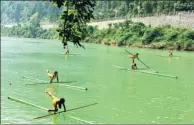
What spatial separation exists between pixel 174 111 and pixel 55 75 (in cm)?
756

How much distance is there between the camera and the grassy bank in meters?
52.5

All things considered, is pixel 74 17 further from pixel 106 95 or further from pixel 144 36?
pixel 144 36

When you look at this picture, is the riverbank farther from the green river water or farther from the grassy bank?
the green river water

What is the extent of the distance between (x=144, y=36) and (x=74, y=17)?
50210mm

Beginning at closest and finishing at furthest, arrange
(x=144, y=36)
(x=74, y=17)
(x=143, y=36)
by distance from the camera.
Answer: (x=74, y=17)
(x=144, y=36)
(x=143, y=36)

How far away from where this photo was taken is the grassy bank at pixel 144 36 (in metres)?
52.5

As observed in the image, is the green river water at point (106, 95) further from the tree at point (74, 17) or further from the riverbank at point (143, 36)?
the riverbank at point (143, 36)

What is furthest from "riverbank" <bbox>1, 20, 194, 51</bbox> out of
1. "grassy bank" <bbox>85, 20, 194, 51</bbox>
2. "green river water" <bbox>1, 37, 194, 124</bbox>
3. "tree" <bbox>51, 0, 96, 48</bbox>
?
"tree" <bbox>51, 0, 96, 48</bbox>

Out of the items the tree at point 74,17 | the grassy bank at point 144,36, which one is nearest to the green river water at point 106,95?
the tree at point 74,17

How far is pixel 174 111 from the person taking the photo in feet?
52.5

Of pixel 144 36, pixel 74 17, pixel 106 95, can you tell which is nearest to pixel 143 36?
pixel 144 36

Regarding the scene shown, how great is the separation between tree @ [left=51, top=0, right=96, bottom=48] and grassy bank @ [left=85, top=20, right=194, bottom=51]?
44839 millimetres

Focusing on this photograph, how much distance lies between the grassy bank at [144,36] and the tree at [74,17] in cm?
4484

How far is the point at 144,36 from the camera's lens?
57.2m
